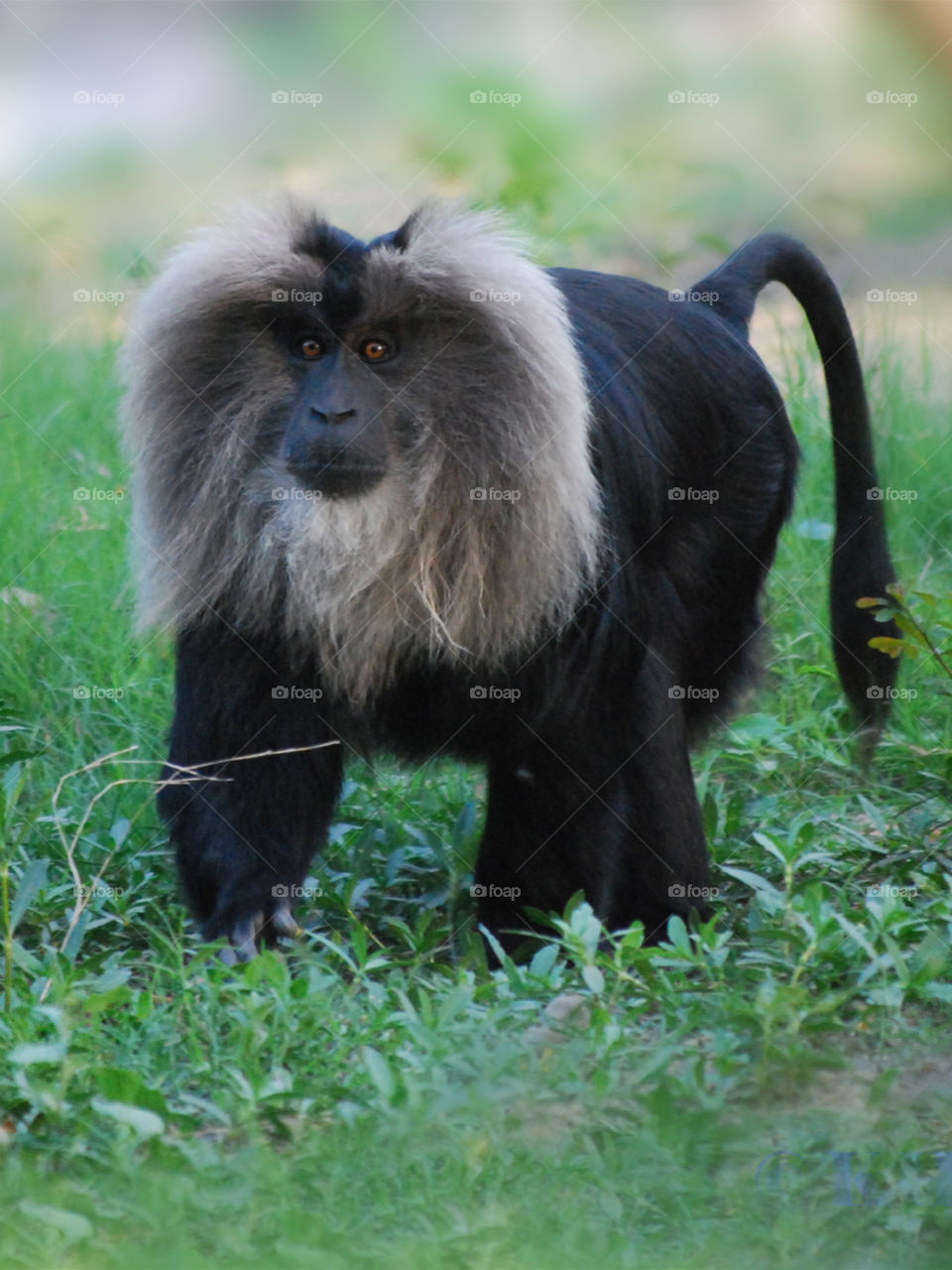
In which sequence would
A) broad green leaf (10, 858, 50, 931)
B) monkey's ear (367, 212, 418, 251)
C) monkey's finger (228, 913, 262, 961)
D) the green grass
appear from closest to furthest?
the green grass < broad green leaf (10, 858, 50, 931) < monkey's ear (367, 212, 418, 251) < monkey's finger (228, 913, 262, 961)

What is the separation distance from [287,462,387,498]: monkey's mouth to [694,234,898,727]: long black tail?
1.51m

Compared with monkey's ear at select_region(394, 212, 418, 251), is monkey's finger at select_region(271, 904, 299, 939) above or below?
below

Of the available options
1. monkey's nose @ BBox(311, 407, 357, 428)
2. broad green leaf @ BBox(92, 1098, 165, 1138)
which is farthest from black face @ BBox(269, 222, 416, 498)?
broad green leaf @ BBox(92, 1098, 165, 1138)

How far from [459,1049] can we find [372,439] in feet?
4.12

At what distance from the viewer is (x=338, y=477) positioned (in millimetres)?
3447

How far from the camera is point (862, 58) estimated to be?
410 cm

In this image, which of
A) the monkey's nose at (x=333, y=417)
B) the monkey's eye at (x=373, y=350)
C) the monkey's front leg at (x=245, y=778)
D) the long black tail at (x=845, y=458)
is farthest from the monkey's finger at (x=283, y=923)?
the long black tail at (x=845, y=458)

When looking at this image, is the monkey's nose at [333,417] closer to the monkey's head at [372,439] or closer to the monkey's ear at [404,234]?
the monkey's head at [372,439]

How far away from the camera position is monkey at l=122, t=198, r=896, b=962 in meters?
3.52

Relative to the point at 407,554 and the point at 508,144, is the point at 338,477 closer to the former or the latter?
the point at 407,554

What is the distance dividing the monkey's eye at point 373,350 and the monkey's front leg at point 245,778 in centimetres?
66

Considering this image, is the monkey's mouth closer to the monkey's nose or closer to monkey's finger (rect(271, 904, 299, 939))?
the monkey's nose

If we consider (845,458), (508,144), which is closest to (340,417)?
(845,458)

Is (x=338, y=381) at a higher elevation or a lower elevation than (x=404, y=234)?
lower
